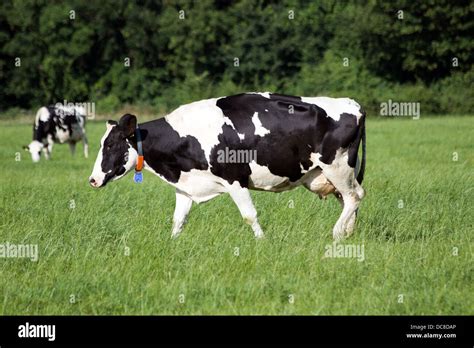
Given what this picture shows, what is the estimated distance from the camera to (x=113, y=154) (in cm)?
962

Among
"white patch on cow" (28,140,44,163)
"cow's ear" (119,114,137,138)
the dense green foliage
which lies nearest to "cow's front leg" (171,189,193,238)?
"cow's ear" (119,114,137,138)

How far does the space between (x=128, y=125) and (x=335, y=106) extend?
2273mm

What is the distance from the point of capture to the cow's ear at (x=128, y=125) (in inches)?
373

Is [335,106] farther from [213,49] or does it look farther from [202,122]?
[213,49]

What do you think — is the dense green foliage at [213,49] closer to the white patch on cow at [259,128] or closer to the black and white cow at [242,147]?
the black and white cow at [242,147]

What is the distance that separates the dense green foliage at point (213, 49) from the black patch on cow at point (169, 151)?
34.3 metres

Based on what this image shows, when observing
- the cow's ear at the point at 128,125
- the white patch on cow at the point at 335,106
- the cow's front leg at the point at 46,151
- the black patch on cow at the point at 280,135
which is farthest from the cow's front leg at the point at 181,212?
the cow's front leg at the point at 46,151

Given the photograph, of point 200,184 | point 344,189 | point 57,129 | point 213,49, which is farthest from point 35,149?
point 213,49

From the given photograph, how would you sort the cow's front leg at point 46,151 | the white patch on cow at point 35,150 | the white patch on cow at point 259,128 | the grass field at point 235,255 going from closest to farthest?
the grass field at point 235,255 < the white patch on cow at point 259,128 < the white patch on cow at point 35,150 < the cow's front leg at point 46,151

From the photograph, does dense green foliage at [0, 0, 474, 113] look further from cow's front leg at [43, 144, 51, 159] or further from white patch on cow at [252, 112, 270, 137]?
white patch on cow at [252, 112, 270, 137]

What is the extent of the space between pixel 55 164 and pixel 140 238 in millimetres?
13712

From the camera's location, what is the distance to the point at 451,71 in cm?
4350

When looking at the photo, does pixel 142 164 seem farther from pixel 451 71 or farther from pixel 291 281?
pixel 451 71
